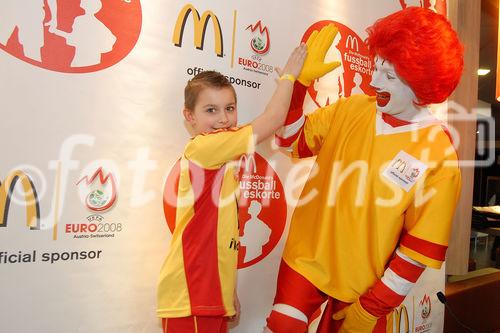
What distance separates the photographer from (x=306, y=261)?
4.26 ft

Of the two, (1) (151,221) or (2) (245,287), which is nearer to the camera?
(1) (151,221)

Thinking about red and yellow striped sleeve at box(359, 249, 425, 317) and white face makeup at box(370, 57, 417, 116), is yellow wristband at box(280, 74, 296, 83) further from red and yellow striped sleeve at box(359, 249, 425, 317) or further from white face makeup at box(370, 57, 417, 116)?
red and yellow striped sleeve at box(359, 249, 425, 317)

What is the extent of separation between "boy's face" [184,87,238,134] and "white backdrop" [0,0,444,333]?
17 centimetres

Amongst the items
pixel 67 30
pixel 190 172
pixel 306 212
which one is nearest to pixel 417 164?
pixel 306 212

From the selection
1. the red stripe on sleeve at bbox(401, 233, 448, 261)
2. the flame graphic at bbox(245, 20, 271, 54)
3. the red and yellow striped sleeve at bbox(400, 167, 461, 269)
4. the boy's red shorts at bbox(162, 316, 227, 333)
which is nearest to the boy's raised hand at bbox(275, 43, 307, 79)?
the flame graphic at bbox(245, 20, 271, 54)

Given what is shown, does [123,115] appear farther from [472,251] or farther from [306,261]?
[472,251]

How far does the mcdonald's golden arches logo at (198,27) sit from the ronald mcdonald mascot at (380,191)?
35cm

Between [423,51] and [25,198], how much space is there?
119cm

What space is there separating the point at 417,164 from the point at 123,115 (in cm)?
92

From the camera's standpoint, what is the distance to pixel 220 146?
1.13 m

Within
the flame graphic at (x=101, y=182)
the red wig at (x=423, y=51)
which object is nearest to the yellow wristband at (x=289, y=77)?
the red wig at (x=423, y=51)

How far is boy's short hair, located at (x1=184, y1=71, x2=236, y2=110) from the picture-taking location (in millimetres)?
1245

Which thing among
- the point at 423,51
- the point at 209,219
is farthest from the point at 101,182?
the point at 423,51

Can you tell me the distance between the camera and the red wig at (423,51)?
3.81 feet
